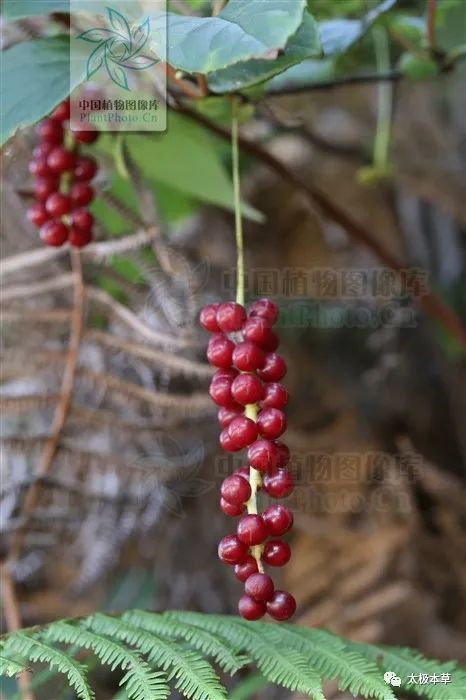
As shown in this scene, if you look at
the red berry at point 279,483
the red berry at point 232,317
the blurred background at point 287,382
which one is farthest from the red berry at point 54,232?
the red berry at point 279,483

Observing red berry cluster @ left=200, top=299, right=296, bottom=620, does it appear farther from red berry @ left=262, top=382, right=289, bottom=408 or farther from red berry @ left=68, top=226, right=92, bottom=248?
red berry @ left=68, top=226, right=92, bottom=248

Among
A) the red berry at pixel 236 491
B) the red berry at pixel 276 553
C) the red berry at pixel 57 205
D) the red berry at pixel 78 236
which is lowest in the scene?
the red berry at pixel 276 553

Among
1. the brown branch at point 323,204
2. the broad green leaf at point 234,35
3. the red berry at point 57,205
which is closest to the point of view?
the broad green leaf at point 234,35

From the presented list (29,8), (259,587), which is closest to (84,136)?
(29,8)

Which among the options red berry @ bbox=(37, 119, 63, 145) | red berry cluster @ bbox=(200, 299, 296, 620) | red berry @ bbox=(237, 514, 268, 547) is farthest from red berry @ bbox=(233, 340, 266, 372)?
red berry @ bbox=(37, 119, 63, 145)

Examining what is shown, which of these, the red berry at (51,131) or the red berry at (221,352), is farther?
the red berry at (51,131)

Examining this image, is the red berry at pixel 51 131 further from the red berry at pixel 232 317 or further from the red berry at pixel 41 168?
the red berry at pixel 232 317
